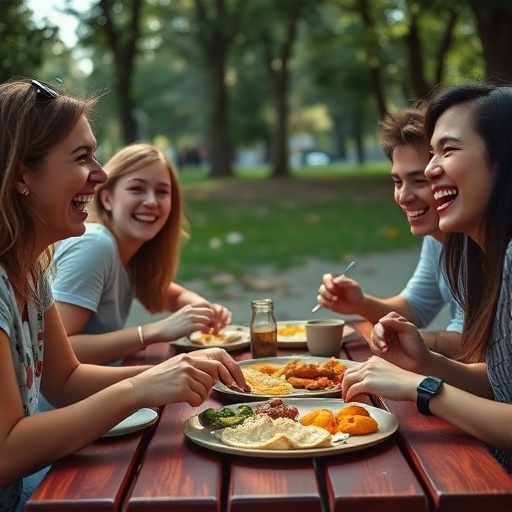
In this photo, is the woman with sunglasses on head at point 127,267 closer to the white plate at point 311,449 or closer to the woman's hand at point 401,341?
the woman's hand at point 401,341

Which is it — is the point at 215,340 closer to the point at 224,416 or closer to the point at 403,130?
the point at 403,130

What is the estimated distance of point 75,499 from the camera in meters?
1.99

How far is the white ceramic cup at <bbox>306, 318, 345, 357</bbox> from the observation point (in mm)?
3566

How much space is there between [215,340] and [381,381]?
1454 mm

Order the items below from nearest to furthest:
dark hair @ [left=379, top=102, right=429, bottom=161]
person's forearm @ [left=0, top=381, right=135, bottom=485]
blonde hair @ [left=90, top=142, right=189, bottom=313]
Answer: person's forearm @ [left=0, top=381, right=135, bottom=485]
dark hair @ [left=379, top=102, right=429, bottom=161]
blonde hair @ [left=90, top=142, right=189, bottom=313]

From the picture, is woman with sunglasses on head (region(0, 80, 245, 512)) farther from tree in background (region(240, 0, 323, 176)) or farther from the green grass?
tree in background (region(240, 0, 323, 176))

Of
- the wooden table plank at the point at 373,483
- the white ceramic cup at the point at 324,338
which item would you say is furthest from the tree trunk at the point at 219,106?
the wooden table plank at the point at 373,483

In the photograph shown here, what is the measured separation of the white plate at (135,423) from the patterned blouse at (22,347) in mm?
288

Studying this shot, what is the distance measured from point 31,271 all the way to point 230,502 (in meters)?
1.13

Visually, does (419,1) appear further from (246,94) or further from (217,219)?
(246,94)

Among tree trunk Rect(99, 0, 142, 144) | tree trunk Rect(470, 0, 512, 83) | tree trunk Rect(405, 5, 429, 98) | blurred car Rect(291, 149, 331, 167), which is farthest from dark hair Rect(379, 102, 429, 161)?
blurred car Rect(291, 149, 331, 167)

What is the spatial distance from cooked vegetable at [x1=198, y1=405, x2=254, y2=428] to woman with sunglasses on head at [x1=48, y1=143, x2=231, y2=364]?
127cm

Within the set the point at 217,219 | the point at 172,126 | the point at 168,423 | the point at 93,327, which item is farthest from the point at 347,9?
the point at 172,126

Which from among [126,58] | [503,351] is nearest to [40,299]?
[503,351]
